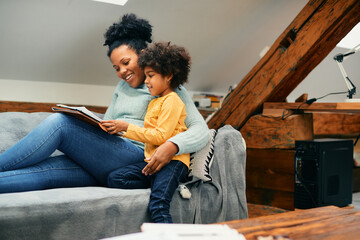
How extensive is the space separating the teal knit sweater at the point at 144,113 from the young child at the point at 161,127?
5 cm

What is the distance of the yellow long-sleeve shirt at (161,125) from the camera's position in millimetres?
1438

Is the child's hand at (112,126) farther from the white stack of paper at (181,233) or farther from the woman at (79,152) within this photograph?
the white stack of paper at (181,233)

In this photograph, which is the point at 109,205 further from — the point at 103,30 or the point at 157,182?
the point at 103,30

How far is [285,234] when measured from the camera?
0.72 metres

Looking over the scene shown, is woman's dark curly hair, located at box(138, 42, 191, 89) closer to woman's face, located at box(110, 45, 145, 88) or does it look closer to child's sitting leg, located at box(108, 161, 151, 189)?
woman's face, located at box(110, 45, 145, 88)

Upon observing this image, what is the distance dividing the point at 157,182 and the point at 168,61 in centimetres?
52

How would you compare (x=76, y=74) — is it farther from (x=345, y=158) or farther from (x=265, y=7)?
(x=345, y=158)

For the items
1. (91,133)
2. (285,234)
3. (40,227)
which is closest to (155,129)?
(91,133)

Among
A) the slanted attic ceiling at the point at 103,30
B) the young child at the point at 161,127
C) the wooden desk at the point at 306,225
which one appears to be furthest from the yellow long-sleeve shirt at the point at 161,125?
the slanted attic ceiling at the point at 103,30

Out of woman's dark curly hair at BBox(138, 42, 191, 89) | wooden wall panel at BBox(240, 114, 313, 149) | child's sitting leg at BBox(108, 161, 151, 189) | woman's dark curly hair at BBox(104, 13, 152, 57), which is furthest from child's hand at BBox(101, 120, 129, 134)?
wooden wall panel at BBox(240, 114, 313, 149)

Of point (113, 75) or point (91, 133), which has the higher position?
point (113, 75)

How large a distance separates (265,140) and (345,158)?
0.58m

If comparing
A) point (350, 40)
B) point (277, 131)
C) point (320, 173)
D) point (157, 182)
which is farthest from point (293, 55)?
point (350, 40)

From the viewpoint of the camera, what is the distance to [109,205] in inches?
51.4
